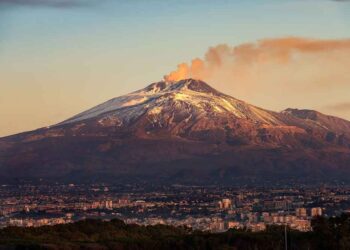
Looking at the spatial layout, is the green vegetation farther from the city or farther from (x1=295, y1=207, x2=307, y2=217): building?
(x1=295, y1=207, x2=307, y2=217): building

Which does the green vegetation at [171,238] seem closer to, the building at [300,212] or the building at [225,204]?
the building at [300,212]

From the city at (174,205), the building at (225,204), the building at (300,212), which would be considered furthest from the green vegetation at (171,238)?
the building at (225,204)

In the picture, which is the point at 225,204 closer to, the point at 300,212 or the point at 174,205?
the point at 174,205

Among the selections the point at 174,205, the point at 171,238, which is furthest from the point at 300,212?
the point at 171,238

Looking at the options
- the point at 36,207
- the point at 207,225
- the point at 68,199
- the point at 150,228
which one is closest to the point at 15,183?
the point at 68,199

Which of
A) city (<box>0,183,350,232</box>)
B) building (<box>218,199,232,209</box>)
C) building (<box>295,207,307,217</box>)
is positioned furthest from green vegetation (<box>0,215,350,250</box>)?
building (<box>218,199,232,209</box>)

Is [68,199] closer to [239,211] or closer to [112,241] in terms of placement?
[239,211]
